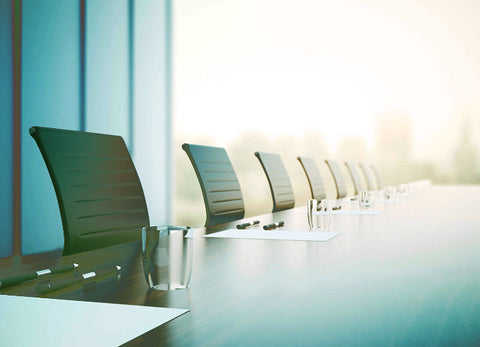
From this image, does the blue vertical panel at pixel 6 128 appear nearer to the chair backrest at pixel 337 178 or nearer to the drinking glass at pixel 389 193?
the drinking glass at pixel 389 193

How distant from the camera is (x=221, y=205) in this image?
9.02 ft

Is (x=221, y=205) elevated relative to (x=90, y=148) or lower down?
lower down

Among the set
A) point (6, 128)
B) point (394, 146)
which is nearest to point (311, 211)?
point (6, 128)

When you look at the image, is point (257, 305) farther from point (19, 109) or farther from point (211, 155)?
point (19, 109)

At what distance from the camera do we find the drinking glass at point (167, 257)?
29.5 inches

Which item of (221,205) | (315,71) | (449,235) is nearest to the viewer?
A: (449,235)

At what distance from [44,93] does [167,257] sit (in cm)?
400

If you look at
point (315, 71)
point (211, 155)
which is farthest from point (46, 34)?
point (315, 71)

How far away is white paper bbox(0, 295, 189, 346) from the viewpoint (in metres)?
0.50

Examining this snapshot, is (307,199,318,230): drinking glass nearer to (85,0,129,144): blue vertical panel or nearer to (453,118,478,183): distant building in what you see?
(85,0,129,144): blue vertical panel

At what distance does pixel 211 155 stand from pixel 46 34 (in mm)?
2540

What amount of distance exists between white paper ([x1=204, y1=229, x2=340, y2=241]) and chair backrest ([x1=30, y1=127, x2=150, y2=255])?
1.75 feet

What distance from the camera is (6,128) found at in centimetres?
399

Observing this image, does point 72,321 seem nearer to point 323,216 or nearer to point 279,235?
point 279,235
